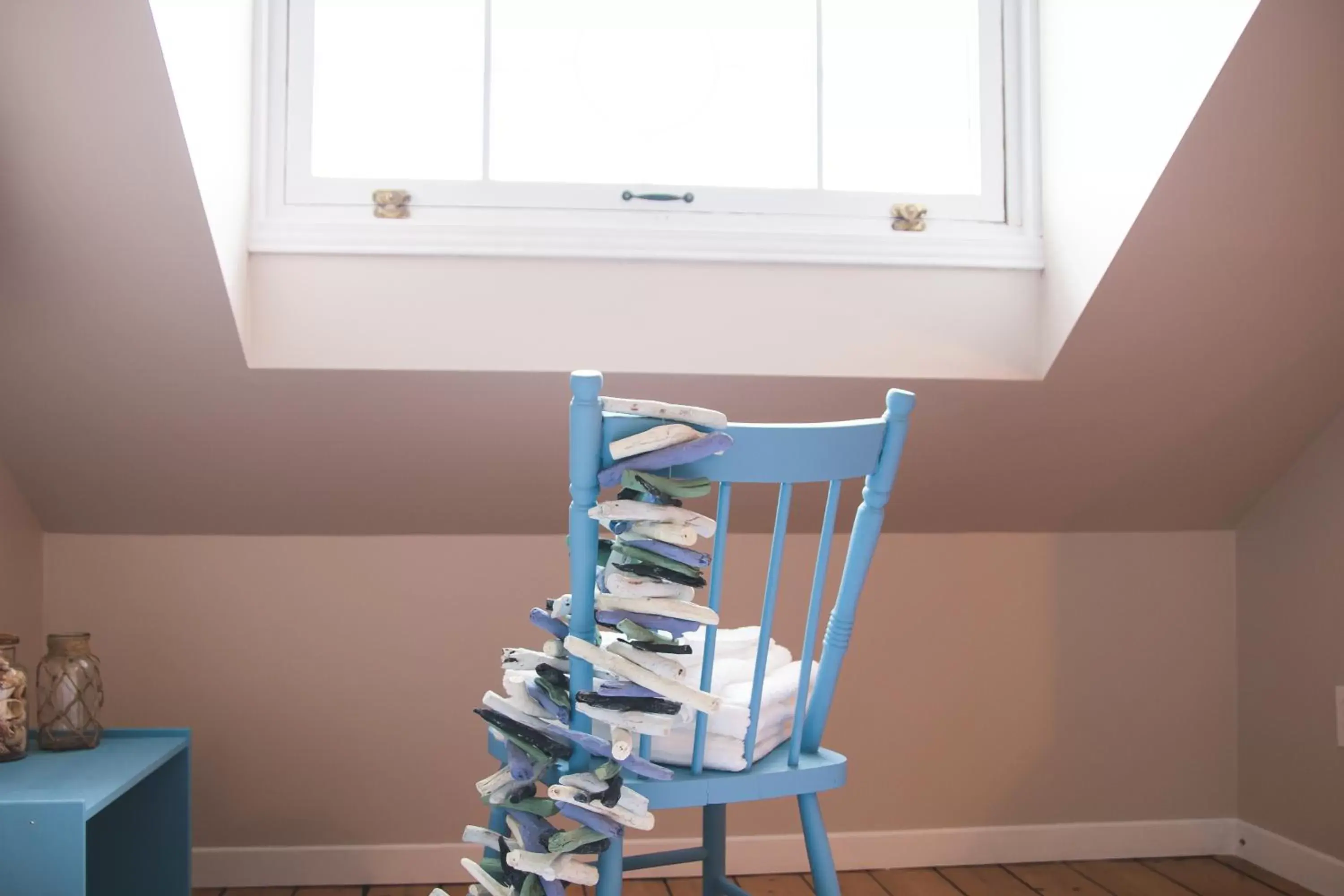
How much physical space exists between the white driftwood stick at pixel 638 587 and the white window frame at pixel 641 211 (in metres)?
0.92

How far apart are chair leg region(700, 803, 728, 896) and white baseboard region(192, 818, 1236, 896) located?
1.89 ft

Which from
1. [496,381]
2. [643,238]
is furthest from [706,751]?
[643,238]

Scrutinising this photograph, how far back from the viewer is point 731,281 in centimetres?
210

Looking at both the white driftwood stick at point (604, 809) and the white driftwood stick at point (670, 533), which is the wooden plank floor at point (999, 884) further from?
the white driftwood stick at point (670, 533)

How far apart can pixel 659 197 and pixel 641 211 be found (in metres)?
0.04

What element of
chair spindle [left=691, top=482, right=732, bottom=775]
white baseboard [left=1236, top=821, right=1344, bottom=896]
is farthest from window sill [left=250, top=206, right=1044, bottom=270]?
white baseboard [left=1236, top=821, right=1344, bottom=896]

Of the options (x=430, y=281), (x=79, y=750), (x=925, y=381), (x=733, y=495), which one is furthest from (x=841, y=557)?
(x=79, y=750)

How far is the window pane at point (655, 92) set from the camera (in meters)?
2.18

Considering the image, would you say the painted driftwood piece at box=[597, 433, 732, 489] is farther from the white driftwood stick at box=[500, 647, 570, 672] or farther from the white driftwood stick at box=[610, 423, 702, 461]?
the white driftwood stick at box=[500, 647, 570, 672]

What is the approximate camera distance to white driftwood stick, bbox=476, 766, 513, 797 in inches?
52.9

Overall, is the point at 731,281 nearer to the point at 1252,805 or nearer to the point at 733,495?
the point at 733,495

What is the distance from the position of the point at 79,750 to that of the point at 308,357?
2.26 ft

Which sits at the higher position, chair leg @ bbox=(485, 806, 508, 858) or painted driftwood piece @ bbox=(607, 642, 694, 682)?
painted driftwood piece @ bbox=(607, 642, 694, 682)

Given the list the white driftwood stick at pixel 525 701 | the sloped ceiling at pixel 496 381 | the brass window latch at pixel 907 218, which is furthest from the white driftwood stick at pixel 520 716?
the brass window latch at pixel 907 218
